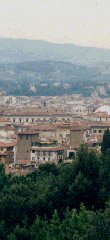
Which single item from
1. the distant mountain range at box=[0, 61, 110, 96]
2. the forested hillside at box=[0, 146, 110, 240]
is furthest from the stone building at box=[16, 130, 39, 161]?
the distant mountain range at box=[0, 61, 110, 96]

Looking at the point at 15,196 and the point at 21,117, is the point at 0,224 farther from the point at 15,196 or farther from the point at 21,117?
the point at 21,117

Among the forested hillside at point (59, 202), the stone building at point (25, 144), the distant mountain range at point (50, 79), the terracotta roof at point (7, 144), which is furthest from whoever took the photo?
the distant mountain range at point (50, 79)

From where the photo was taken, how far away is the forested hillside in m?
15.6

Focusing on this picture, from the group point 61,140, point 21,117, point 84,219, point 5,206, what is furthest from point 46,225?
point 21,117

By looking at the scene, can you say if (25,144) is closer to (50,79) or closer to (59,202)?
(59,202)

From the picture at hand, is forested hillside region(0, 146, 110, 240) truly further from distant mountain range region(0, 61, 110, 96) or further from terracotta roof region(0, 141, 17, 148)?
distant mountain range region(0, 61, 110, 96)

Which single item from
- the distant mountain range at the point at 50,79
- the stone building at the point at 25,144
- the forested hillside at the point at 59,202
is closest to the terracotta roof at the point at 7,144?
the stone building at the point at 25,144

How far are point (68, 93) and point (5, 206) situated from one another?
94.7 metres

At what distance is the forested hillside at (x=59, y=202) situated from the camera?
15.6m

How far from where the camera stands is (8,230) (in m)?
17.2

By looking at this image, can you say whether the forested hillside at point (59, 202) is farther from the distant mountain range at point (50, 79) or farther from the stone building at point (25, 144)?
the distant mountain range at point (50, 79)

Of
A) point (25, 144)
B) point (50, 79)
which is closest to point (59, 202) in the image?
point (25, 144)

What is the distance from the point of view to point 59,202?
1816 centimetres

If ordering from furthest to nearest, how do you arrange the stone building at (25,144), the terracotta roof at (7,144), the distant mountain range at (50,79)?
the distant mountain range at (50,79) → the terracotta roof at (7,144) → the stone building at (25,144)
